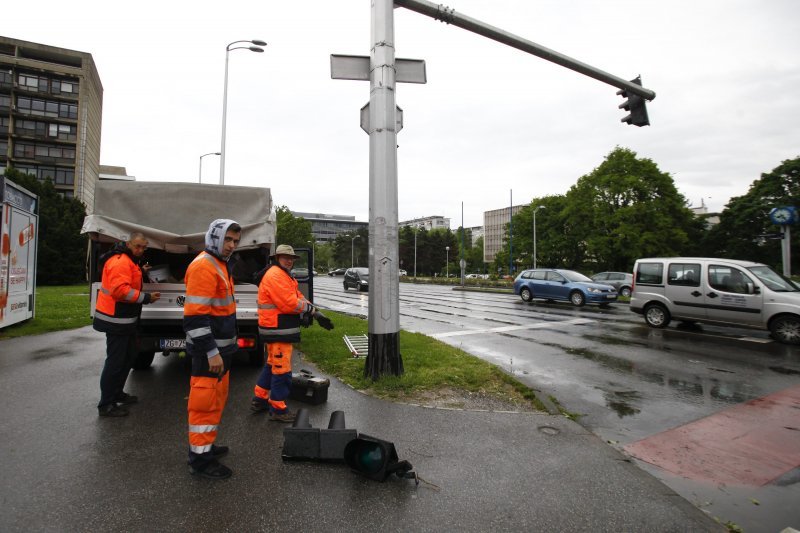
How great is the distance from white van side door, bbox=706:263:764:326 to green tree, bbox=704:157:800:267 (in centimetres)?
3524

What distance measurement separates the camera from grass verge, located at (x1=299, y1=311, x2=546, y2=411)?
17.5 ft

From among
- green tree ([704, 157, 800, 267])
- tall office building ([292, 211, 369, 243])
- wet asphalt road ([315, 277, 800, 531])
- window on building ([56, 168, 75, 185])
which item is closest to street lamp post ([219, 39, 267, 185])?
wet asphalt road ([315, 277, 800, 531])

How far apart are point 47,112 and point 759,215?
7595cm

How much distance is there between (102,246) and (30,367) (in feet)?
7.83

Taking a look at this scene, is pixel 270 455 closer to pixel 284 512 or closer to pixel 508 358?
pixel 284 512

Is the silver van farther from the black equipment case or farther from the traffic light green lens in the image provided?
the traffic light green lens

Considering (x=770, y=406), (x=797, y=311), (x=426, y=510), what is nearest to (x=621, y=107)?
(x=797, y=311)

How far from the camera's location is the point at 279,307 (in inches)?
185

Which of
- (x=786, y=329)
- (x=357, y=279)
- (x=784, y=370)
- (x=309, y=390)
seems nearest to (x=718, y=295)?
(x=786, y=329)

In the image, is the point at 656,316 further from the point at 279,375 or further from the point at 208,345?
the point at 208,345

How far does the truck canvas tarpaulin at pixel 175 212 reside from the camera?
20.9 feet

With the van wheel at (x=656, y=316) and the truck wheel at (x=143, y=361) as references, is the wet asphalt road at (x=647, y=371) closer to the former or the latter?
the van wheel at (x=656, y=316)

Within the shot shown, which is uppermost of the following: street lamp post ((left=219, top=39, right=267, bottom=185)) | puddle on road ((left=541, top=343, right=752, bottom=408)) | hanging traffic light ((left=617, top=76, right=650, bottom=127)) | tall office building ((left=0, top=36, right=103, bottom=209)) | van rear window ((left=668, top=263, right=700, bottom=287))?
tall office building ((left=0, top=36, right=103, bottom=209))

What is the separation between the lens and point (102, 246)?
641 cm
